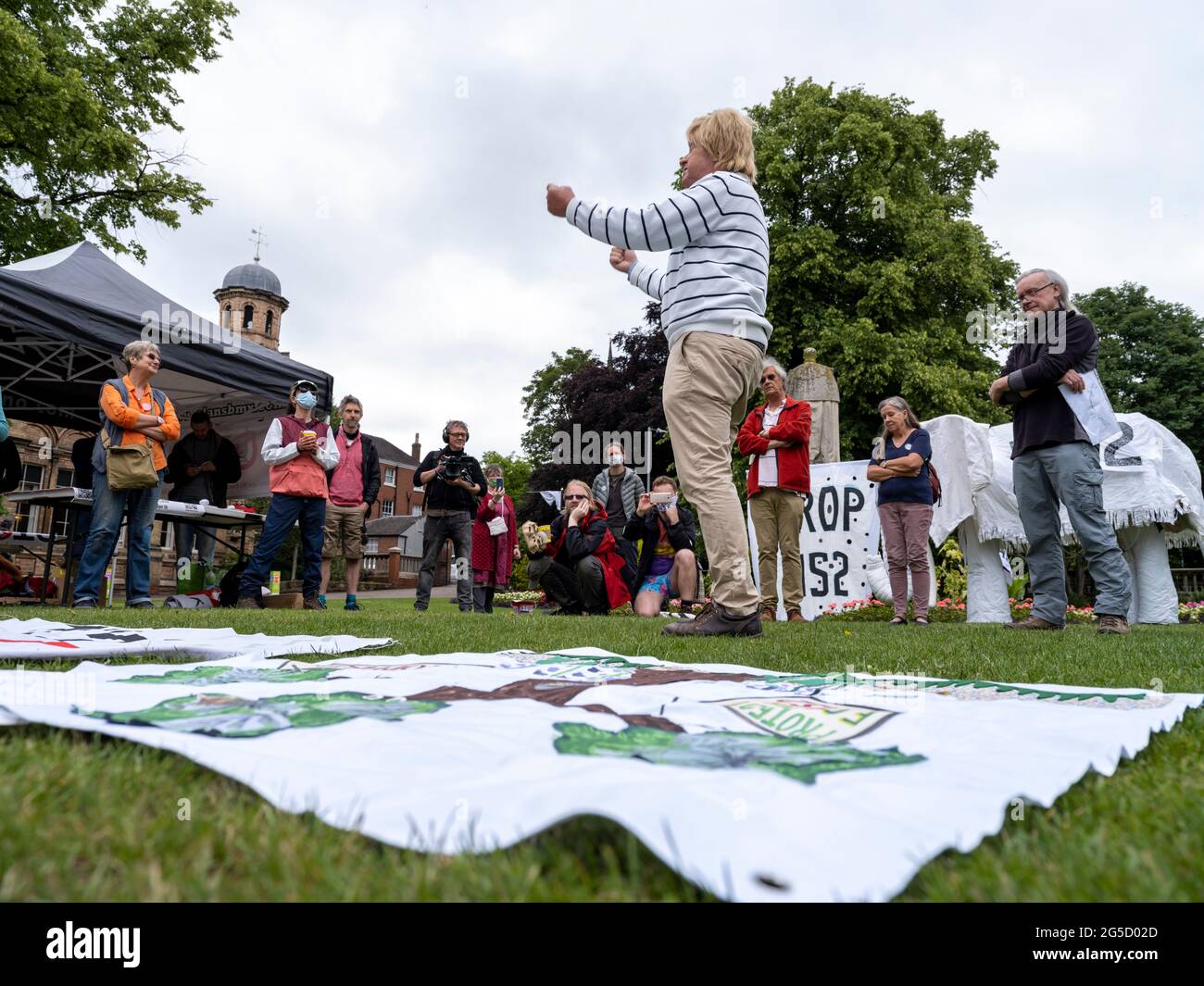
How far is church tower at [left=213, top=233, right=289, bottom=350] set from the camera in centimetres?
6788

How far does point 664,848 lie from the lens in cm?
81

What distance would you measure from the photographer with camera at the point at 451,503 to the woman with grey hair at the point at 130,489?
2.28 metres

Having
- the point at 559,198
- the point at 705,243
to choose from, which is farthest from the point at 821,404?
the point at 559,198

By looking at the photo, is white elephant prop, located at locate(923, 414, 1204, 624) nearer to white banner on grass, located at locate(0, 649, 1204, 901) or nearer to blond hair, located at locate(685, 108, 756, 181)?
blond hair, located at locate(685, 108, 756, 181)

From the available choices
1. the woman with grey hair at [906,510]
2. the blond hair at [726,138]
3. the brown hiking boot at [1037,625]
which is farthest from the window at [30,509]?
the brown hiking boot at [1037,625]

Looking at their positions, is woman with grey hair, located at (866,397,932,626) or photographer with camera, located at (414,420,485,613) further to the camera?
photographer with camera, located at (414,420,485,613)

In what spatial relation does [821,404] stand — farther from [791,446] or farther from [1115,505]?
[791,446]

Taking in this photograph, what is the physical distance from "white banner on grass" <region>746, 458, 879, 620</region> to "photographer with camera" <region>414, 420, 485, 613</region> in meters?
3.09

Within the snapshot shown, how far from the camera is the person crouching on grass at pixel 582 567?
7.50 meters

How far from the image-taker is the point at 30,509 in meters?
25.5

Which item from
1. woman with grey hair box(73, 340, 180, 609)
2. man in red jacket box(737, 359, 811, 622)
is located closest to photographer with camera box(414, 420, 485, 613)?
woman with grey hair box(73, 340, 180, 609)

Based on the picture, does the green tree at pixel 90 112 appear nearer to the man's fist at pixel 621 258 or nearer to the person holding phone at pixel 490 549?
the person holding phone at pixel 490 549

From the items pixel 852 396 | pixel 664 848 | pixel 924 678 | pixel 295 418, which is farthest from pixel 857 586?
pixel 852 396
